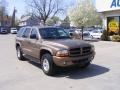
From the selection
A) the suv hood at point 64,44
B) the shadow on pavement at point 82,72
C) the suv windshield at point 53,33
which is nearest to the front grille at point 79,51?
the suv hood at point 64,44

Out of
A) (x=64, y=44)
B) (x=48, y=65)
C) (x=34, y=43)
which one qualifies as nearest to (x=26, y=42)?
(x=34, y=43)

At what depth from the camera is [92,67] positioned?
10.5 m

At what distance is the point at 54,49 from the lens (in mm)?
8930

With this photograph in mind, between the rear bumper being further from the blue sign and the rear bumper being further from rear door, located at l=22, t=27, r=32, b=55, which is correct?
the blue sign

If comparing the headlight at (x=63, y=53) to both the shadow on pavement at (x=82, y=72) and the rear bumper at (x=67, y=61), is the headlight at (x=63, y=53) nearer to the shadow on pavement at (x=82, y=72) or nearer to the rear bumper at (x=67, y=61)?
the rear bumper at (x=67, y=61)

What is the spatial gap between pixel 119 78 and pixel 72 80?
1584 mm

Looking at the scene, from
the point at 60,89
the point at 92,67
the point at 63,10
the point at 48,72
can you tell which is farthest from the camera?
the point at 63,10

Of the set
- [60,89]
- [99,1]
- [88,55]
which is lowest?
[60,89]

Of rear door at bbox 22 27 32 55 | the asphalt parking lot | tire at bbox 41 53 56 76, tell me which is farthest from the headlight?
rear door at bbox 22 27 32 55

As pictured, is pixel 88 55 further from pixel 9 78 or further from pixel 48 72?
pixel 9 78

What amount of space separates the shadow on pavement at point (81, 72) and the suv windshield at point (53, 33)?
4.48ft

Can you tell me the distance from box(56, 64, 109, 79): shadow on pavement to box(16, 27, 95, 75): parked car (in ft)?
1.00

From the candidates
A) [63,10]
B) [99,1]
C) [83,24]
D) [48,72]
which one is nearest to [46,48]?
[48,72]

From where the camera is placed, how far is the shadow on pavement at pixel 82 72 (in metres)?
9.01
